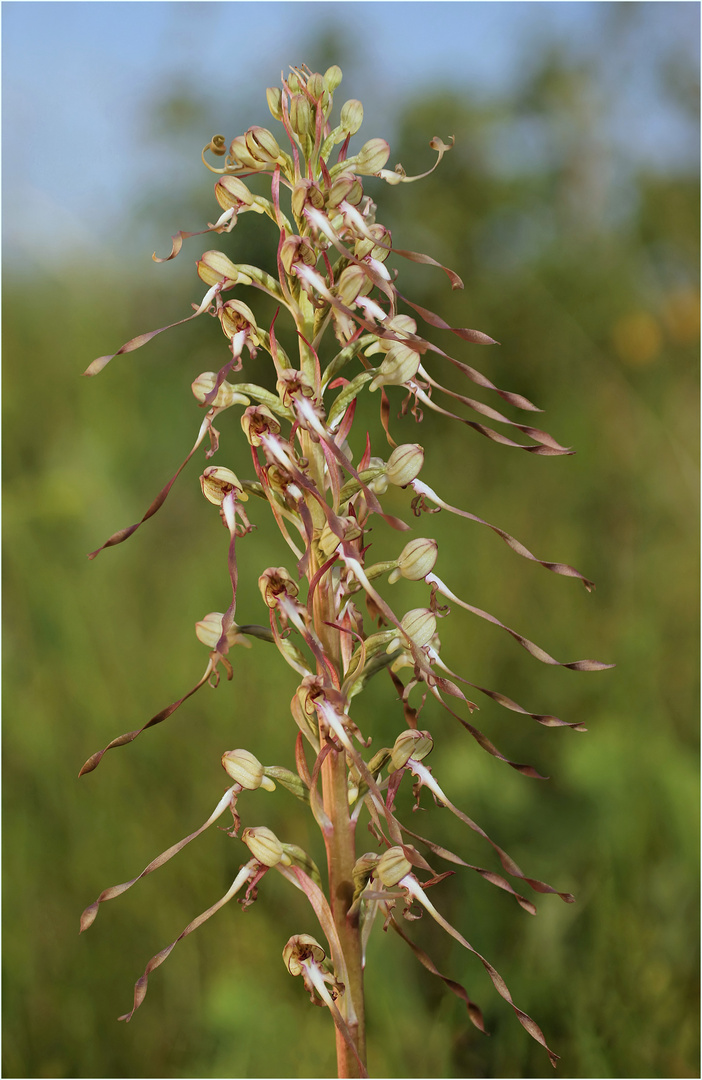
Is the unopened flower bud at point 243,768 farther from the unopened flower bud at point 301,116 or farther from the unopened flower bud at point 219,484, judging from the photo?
the unopened flower bud at point 301,116

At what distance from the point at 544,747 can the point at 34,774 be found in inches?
49.6

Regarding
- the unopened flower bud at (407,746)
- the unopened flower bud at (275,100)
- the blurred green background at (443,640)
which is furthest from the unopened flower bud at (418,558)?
the blurred green background at (443,640)

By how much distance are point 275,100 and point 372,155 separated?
0.13 meters

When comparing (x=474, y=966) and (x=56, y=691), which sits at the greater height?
(x=56, y=691)

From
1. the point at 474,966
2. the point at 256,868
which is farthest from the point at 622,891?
the point at 256,868

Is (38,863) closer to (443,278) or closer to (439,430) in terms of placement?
(439,430)

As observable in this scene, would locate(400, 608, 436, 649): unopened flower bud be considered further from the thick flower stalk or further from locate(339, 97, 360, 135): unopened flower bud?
locate(339, 97, 360, 135): unopened flower bud

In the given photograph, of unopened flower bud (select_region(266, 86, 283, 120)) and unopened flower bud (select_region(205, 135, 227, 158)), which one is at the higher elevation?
unopened flower bud (select_region(266, 86, 283, 120))

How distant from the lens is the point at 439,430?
3.70 m

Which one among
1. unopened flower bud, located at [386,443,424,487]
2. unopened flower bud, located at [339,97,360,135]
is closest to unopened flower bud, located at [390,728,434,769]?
unopened flower bud, located at [386,443,424,487]

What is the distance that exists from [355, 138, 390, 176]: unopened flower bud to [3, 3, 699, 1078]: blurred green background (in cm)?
127

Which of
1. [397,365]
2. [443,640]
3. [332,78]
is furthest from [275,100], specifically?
[443,640]

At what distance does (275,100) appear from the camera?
825mm

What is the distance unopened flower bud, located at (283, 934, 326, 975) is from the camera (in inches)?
30.1
